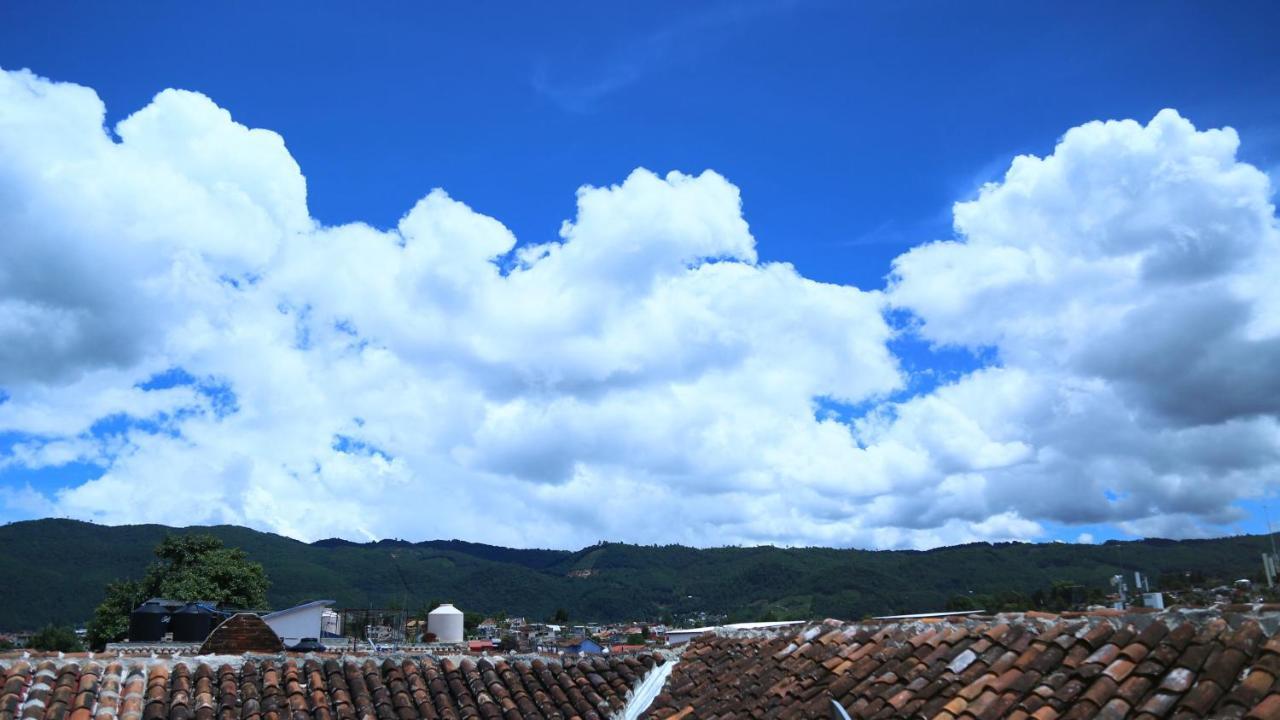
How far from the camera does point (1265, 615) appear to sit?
7.79 metres

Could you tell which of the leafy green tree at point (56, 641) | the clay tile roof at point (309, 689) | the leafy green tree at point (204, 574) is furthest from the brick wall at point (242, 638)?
the leafy green tree at point (56, 641)

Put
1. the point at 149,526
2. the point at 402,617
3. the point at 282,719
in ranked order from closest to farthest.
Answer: the point at 282,719
the point at 402,617
the point at 149,526

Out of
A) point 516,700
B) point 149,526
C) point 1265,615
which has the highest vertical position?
point 149,526

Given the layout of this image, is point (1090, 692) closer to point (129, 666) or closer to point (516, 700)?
point (516, 700)

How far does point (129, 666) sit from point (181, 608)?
2525cm

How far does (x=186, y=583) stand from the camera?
5619 cm

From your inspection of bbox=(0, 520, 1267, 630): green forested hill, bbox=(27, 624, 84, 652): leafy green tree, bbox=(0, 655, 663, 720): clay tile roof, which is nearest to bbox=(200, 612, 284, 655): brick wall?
bbox=(0, 655, 663, 720): clay tile roof

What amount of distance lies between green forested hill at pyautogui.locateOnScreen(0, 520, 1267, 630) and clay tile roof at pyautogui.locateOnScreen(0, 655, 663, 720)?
75.1 m

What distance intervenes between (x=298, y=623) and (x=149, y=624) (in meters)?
6.21

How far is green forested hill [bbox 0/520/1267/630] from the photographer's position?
11275cm

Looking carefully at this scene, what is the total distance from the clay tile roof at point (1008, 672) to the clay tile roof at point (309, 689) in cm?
137

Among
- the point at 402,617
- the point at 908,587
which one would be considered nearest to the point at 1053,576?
the point at 908,587

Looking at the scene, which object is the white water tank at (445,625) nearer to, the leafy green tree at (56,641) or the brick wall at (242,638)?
the brick wall at (242,638)

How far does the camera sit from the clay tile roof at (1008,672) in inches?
290
